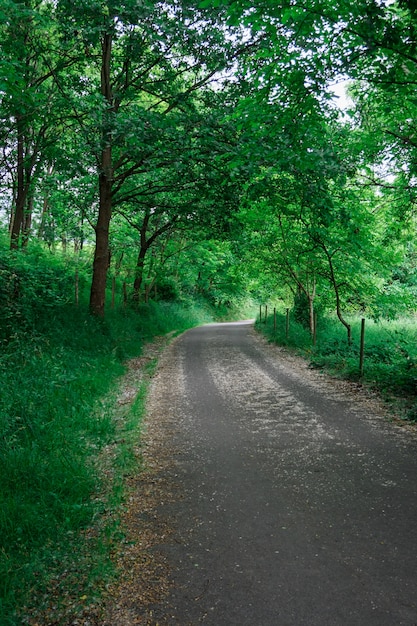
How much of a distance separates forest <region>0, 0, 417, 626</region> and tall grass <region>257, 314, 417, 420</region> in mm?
76

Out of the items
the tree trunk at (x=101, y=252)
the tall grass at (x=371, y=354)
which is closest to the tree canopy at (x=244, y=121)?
the tree trunk at (x=101, y=252)

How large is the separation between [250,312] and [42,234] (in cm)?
3026

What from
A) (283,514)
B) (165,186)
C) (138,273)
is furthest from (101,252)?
(283,514)

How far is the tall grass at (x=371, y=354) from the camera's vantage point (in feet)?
27.6

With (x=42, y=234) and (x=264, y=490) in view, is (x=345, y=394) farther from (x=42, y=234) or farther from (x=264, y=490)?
(x=42, y=234)

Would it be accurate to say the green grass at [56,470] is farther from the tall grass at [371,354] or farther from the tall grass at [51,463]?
the tall grass at [371,354]

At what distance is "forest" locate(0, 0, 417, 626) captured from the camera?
170 inches

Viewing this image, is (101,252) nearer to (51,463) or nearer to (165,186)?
(165,186)

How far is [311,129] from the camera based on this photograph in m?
6.77

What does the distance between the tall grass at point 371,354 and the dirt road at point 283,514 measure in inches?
36.9

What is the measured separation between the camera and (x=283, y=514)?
405 cm

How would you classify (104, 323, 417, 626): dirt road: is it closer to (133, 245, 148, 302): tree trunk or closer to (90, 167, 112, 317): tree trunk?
(90, 167, 112, 317): tree trunk

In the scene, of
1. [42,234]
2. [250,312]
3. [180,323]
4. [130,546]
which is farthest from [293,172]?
[250,312]

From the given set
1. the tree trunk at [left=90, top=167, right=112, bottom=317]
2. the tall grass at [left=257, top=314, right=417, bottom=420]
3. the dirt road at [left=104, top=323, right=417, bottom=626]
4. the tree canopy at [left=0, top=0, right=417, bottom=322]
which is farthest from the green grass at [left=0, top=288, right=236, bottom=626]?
the tall grass at [left=257, top=314, right=417, bottom=420]
